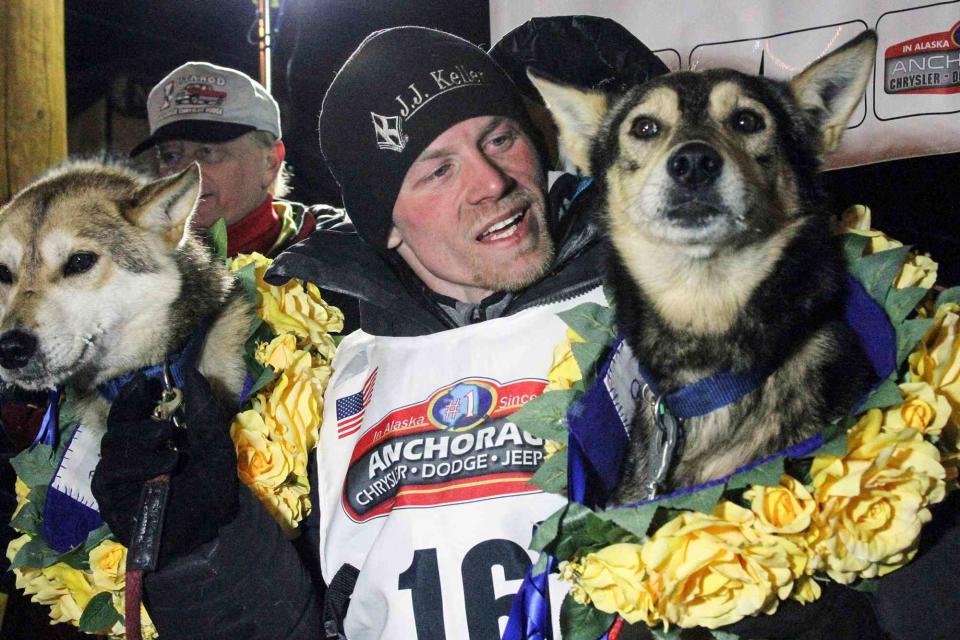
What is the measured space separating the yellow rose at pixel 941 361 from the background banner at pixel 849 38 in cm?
104

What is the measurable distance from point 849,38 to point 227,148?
2352mm

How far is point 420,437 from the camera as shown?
193cm

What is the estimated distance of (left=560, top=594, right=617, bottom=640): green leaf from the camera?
158cm

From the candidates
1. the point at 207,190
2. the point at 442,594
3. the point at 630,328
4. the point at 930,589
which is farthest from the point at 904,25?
the point at 207,190

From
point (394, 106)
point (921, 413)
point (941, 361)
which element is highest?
point (394, 106)

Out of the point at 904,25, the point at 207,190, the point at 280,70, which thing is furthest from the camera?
the point at 280,70

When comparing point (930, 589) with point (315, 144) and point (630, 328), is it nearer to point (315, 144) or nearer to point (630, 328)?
point (630, 328)

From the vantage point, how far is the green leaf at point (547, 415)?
5.49 ft

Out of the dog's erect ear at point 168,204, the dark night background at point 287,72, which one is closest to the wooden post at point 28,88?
the dark night background at point 287,72

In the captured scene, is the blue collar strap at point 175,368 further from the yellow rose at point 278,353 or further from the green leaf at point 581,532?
the green leaf at point 581,532

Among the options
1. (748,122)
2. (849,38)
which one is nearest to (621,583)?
(748,122)

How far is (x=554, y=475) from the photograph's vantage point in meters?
1.67

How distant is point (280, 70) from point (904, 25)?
4.18 m

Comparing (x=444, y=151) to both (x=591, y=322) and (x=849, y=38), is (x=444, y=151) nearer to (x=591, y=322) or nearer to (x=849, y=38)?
(x=591, y=322)
